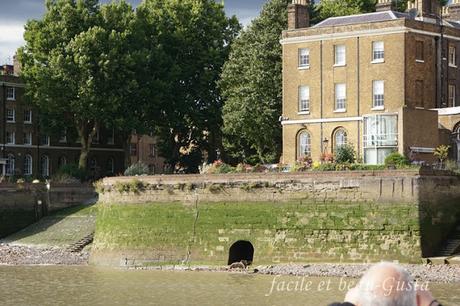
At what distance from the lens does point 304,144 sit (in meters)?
53.2

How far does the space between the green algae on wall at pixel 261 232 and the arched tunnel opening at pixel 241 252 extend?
0.64 meters

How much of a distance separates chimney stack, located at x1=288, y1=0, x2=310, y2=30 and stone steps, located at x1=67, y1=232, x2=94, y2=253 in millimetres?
17899

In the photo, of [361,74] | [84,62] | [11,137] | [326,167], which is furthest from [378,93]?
[11,137]

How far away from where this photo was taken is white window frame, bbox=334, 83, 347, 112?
168ft

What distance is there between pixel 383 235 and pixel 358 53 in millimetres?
18039

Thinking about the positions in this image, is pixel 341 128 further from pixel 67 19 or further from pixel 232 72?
pixel 67 19

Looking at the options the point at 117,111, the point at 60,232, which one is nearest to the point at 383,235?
the point at 60,232

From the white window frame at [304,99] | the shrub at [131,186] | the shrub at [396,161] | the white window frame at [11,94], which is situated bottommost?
the shrub at [131,186]

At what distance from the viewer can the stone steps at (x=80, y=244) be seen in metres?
46.0

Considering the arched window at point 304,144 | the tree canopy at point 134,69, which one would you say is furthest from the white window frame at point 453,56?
the tree canopy at point 134,69

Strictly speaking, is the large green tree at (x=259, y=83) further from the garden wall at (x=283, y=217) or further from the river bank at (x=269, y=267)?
the river bank at (x=269, y=267)

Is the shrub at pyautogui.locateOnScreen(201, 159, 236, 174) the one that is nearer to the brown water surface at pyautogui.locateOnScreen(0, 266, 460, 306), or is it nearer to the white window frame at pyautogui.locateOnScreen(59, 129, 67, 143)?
the brown water surface at pyautogui.locateOnScreen(0, 266, 460, 306)

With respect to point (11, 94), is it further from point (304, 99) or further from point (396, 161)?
point (396, 161)

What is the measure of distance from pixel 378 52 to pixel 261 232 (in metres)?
16.6
